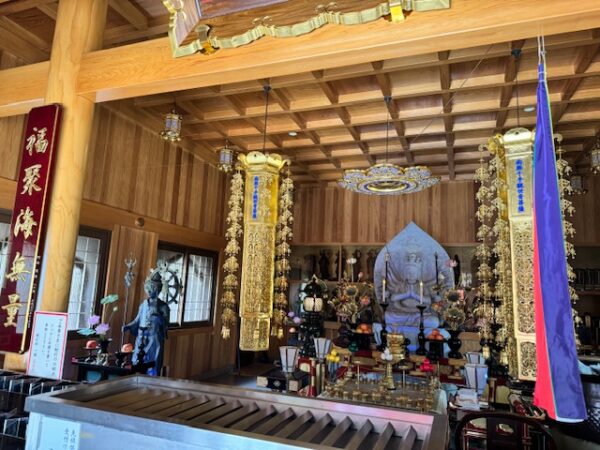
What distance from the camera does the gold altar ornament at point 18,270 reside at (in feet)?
8.30

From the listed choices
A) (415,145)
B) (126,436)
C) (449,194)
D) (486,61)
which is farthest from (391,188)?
(126,436)

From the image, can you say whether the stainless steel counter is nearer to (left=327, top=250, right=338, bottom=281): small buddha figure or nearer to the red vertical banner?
the red vertical banner

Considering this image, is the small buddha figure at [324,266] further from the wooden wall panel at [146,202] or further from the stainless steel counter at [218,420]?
the stainless steel counter at [218,420]

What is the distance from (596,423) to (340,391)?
1814mm

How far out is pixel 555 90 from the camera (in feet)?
13.3

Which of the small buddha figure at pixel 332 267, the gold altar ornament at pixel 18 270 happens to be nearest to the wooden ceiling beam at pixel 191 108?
the gold altar ornament at pixel 18 270

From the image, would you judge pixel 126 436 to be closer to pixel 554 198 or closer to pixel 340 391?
pixel 554 198

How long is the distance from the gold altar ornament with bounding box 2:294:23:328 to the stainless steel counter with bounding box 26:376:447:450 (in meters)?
1.16

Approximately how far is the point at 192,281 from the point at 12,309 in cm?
368

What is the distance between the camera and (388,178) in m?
4.62

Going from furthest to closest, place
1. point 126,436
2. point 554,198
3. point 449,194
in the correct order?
point 449,194, point 554,198, point 126,436

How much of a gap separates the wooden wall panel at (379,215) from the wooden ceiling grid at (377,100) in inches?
36.2

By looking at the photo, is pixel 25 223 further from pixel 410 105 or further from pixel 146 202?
pixel 410 105

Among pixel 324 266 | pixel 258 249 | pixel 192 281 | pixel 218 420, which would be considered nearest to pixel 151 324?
pixel 258 249
